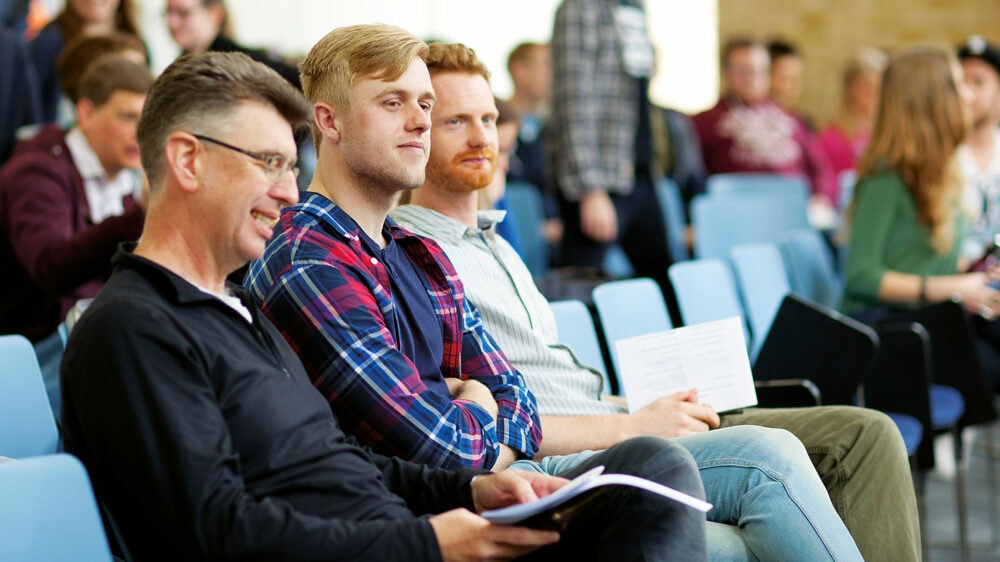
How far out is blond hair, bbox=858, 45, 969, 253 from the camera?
12.2 feet

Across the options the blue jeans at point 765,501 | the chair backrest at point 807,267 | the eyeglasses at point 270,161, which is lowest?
the chair backrest at point 807,267

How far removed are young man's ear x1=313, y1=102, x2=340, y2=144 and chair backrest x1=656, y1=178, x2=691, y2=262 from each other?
Result: 11.2 feet

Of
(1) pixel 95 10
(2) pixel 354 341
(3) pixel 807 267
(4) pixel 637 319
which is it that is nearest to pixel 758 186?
(3) pixel 807 267

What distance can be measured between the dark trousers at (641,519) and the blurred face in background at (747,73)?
480cm

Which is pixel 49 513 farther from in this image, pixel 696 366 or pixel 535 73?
pixel 535 73

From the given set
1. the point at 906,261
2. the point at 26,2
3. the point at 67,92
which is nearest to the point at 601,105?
the point at 906,261

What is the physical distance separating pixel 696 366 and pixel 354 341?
81 centimetres

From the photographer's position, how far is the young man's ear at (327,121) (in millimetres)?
1974

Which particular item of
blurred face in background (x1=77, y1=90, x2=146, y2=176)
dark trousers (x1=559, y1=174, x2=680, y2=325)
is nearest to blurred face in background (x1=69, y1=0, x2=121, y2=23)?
blurred face in background (x1=77, y1=90, x2=146, y2=176)

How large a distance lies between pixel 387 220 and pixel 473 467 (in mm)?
524

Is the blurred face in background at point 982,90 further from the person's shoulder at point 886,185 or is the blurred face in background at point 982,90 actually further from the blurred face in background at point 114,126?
the blurred face in background at point 114,126

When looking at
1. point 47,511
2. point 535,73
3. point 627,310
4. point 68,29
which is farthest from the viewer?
point 535,73

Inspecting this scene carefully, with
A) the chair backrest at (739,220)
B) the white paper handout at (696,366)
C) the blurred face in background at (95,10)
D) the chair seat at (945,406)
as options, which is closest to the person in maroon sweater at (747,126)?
the chair backrest at (739,220)

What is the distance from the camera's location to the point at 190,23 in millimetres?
3885
